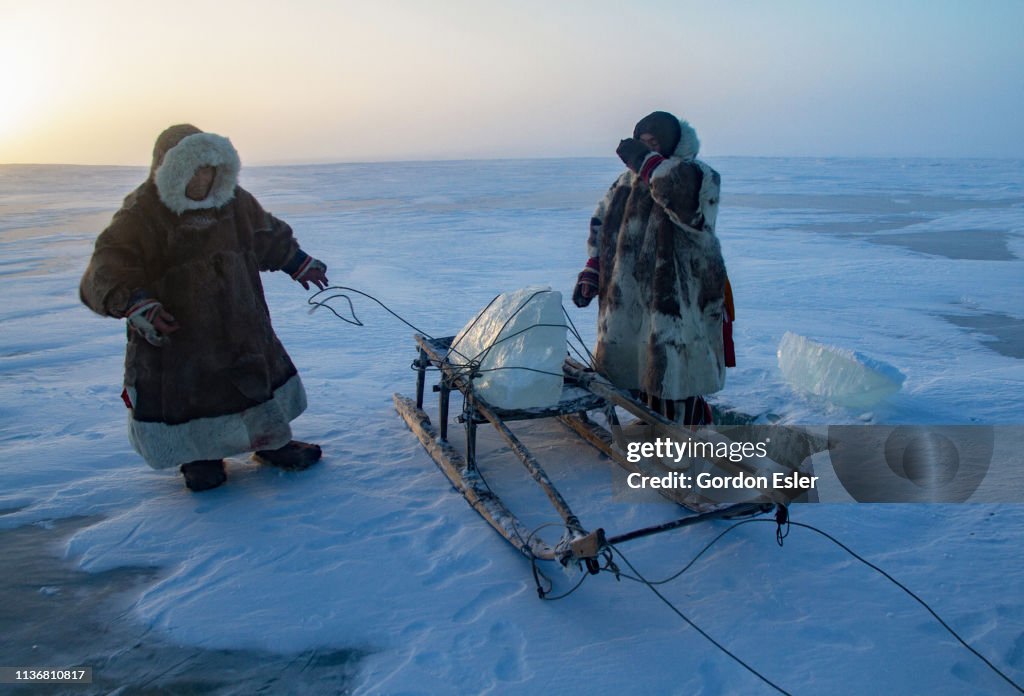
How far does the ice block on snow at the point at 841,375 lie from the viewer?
182 inches

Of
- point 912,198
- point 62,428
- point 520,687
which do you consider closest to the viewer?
point 520,687

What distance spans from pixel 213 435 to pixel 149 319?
2.07ft

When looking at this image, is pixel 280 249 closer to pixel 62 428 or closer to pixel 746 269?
pixel 62 428

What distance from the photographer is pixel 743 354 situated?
590cm

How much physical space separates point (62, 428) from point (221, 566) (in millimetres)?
2198

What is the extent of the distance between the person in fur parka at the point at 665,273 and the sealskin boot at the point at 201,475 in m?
2.07

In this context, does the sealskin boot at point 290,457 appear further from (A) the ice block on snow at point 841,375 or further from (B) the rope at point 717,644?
(A) the ice block on snow at point 841,375

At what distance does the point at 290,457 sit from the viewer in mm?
3828

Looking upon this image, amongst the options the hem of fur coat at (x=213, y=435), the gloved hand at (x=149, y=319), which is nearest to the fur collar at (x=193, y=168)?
the gloved hand at (x=149, y=319)

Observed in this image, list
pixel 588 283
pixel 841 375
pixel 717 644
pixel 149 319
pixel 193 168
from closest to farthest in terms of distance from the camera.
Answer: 1. pixel 717 644
2. pixel 149 319
3. pixel 193 168
4. pixel 588 283
5. pixel 841 375

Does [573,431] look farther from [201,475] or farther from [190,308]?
[190,308]

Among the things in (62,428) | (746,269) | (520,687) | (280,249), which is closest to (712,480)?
(520,687)

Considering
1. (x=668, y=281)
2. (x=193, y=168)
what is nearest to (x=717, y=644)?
(x=668, y=281)

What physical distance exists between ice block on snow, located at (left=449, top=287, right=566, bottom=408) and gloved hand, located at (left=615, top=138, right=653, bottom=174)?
29.1 inches
